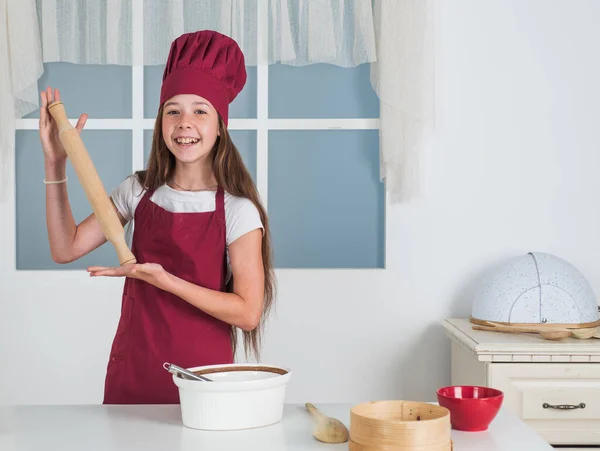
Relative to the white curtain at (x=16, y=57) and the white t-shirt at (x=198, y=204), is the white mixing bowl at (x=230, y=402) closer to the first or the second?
the white t-shirt at (x=198, y=204)

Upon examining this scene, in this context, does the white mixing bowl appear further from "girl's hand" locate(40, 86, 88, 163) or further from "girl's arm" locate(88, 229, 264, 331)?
"girl's hand" locate(40, 86, 88, 163)

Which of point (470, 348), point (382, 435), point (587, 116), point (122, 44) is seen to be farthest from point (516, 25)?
point (382, 435)

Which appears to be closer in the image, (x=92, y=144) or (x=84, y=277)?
(x=84, y=277)

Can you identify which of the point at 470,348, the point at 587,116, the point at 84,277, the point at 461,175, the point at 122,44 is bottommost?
the point at 470,348

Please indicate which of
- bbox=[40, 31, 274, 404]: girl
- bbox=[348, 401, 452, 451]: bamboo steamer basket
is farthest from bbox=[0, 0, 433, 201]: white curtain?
bbox=[348, 401, 452, 451]: bamboo steamer basket

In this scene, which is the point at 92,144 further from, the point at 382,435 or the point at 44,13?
the point at 382,435

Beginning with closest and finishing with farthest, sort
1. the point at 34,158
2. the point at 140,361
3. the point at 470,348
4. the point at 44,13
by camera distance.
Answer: the point at 140,361 < the point at 470,348 < the point at 44,13 < the point at 34,158

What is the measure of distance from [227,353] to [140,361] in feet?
0.64

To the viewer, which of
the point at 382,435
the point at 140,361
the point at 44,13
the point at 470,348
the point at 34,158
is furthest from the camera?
the point at 34,158

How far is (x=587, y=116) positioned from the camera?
2789 mm

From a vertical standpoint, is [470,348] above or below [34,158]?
below

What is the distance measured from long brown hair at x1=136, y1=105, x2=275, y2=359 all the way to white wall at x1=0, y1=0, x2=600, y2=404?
36.4 inches

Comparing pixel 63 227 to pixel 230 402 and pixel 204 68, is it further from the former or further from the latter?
pixel 230 402

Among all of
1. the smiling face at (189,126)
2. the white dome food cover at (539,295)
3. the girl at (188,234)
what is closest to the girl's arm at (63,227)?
the girl at (188,234)
